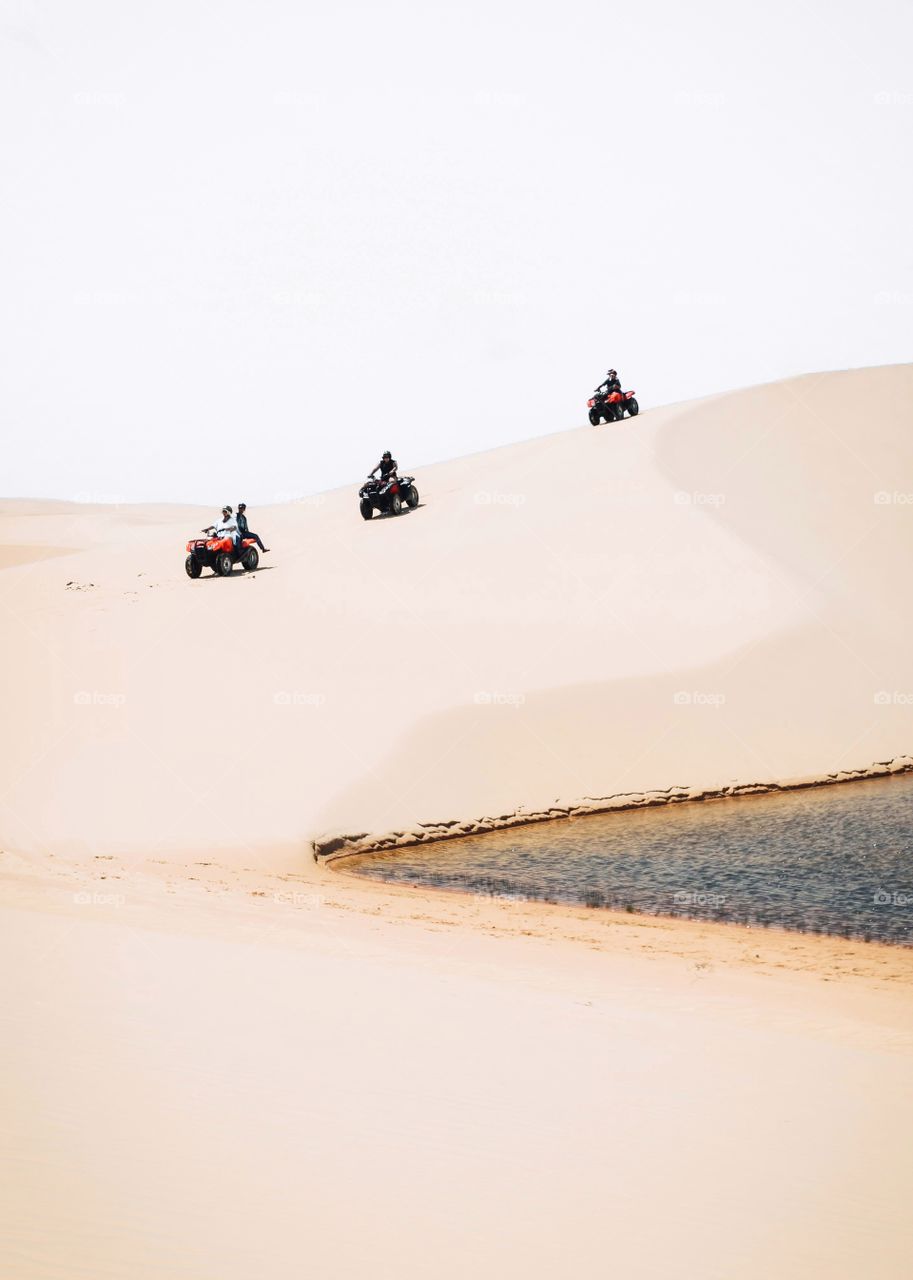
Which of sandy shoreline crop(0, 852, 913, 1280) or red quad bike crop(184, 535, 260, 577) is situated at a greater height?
red quad bike crop(184, 535, 260, 577)

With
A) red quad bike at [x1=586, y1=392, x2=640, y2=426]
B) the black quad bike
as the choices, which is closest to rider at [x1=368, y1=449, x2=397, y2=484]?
the black quad bike

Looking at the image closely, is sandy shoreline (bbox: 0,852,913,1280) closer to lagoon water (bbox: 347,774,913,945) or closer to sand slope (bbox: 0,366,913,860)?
lagoon water (bbox: 347,774,913,945)

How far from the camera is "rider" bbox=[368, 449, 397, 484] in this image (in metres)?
26.5

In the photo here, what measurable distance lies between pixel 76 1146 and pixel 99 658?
47.8ft

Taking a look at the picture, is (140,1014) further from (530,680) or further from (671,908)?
(530,680)

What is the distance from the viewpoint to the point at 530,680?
17.5 metres

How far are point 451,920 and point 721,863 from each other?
368 cm

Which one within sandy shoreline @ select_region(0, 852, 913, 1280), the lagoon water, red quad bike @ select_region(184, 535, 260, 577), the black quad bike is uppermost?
the black quad bike

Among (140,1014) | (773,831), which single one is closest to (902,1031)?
(140,1014)

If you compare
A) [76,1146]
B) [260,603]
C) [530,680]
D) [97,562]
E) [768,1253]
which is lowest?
[768,1253]

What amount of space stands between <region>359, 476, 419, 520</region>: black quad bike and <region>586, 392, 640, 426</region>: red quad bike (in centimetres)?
641

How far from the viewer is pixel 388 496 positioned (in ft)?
89.6

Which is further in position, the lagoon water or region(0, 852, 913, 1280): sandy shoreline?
the lagoon water

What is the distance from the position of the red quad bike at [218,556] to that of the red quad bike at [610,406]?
1152 centimetres
